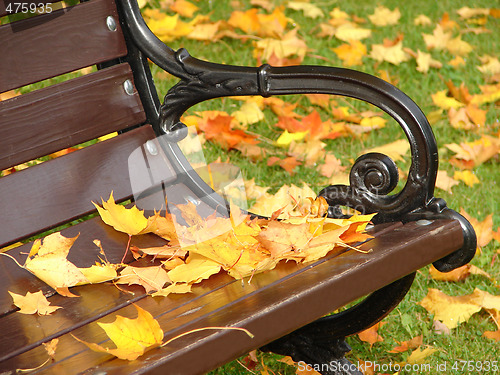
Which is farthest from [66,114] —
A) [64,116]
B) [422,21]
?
[422,21]

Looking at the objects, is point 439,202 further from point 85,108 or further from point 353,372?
point 85,108

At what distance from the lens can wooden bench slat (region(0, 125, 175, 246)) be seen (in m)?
1.60

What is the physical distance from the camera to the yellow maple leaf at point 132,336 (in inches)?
42.6

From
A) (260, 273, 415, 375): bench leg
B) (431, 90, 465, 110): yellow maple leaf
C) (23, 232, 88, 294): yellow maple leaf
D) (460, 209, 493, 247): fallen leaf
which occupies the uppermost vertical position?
(23, 232, 88, 294): yellow maple leaf

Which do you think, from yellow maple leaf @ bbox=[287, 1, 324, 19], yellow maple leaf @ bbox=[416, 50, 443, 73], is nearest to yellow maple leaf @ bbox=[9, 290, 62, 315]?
yellow maple leaf @ bbox=[416, 50, 443, 73]

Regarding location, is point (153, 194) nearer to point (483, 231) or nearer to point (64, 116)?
point (64, 116)

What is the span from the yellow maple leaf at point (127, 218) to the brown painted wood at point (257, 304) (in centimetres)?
25

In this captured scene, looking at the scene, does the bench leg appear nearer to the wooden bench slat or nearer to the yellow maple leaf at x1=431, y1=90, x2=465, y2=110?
the wooden bench slat

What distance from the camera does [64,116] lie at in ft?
5.57

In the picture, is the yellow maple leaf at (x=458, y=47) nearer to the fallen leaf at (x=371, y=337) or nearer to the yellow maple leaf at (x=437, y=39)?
the yellow maple leaf at (x=437, y=39)

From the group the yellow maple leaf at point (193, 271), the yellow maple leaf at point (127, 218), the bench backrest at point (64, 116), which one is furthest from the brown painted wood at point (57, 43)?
the yellow maple leaf at point (193, 271)

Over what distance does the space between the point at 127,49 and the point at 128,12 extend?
0.31 ft

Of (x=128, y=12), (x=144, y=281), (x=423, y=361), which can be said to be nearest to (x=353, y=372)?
(x=423, y=361)

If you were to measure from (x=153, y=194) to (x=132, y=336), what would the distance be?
0.73m
